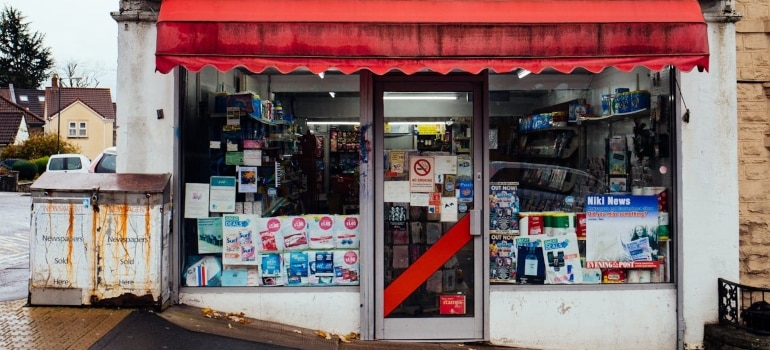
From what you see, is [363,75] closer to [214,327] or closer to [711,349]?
[214,327]

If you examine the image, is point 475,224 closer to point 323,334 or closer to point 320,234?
point 320,234

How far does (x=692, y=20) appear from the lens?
5.19 meters

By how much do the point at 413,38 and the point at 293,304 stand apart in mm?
2673

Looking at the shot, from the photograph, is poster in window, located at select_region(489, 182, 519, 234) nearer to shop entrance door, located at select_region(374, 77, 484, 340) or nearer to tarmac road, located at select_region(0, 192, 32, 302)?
shop entrance door, located at select_region(374, 77, 484, 340)

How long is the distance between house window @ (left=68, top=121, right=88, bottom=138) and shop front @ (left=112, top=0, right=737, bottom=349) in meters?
54.4

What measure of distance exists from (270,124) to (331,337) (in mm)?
2133

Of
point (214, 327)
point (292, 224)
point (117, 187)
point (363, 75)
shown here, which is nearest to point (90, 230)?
point (117, 187)

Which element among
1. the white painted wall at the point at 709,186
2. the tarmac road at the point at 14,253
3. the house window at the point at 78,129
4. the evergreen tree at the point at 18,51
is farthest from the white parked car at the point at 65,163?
the evergreen tree at the point at 18,51

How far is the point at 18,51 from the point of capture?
63188mm

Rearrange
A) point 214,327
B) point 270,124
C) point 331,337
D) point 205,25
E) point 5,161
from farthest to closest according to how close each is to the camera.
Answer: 1. point 5,161
2. point 270,124
3. point 331,337
4. point 214,327
5. point 205,25

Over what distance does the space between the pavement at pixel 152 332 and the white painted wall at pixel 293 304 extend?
8cm

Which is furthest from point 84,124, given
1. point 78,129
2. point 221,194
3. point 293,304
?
point 293,304

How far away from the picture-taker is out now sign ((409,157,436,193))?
Answer: 6.04m

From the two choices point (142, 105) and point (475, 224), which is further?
point (475, 224)
